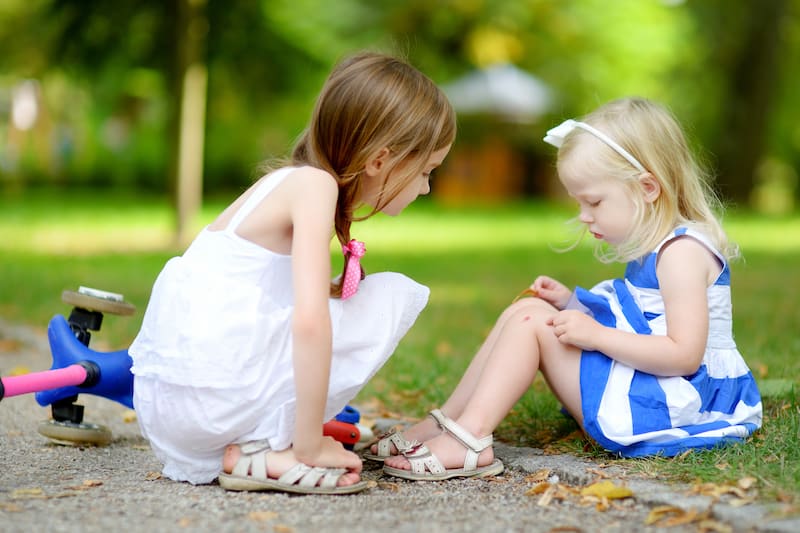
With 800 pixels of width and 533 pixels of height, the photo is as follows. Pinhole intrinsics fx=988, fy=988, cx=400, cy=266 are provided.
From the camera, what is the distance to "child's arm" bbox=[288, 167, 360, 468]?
89.7 inches

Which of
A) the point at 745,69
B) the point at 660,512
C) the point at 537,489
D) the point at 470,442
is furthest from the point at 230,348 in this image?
the point at 745,69

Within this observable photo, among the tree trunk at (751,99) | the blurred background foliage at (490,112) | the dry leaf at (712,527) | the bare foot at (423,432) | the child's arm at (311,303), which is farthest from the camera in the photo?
the blurred background foliage at (490,112)

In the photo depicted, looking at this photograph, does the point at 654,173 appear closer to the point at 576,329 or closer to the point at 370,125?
the point at 576,329

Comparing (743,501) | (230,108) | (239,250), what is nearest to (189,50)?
(239,250)

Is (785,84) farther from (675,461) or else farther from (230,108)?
(675,461)

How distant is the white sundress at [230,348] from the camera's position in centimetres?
239

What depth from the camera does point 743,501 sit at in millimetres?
2160

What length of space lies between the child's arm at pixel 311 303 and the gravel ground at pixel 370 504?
18 cm

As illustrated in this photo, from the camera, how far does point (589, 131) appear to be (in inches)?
108

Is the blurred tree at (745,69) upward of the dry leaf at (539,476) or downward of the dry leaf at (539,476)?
upward

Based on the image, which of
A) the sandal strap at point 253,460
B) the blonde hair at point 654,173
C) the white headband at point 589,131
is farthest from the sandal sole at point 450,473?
the white headband at point 589,131

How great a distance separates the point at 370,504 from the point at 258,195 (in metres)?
0.81

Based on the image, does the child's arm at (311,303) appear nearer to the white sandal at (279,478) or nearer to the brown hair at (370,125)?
the white sandal at (279,478)

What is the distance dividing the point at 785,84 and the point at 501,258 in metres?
15.5
